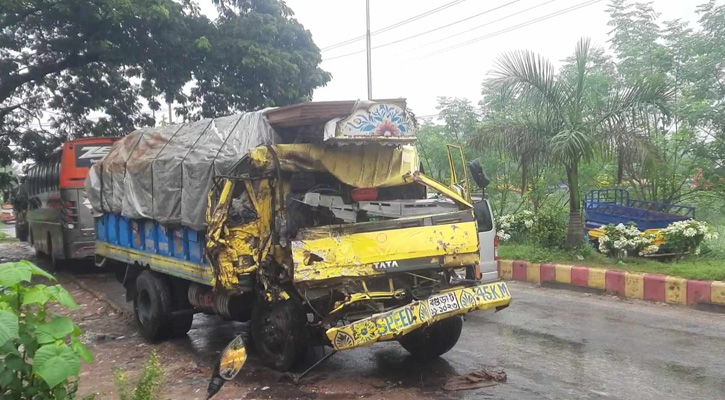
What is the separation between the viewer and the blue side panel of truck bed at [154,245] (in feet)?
21.9

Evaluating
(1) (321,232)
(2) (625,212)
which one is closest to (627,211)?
(2) (625,212)

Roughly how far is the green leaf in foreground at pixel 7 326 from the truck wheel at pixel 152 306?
477 centimetres

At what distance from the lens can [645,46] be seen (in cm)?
1695

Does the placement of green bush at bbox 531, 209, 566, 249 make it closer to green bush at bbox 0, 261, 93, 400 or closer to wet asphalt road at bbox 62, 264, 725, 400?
wet asphalt road at bbox 62, 264, 725, 400

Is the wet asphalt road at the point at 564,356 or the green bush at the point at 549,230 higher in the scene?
the green bush at the point at 549,230

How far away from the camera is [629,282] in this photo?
953cm

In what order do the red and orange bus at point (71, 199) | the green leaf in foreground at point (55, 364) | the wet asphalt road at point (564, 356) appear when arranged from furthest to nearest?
1. the red and orange bus at point (71, 199)
2. the wet asphalt road at point (564, 356)
3. the green leaf in foreground at point (55, 364)

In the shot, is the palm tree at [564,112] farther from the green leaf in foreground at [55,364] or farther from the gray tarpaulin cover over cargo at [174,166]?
the green leaf in foreground at [55,364]

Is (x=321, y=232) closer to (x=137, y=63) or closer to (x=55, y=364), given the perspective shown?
(x=55, y=364)

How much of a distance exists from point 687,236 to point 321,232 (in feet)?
23.9

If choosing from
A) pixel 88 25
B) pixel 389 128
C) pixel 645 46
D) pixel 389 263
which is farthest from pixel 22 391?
pixel 645 46

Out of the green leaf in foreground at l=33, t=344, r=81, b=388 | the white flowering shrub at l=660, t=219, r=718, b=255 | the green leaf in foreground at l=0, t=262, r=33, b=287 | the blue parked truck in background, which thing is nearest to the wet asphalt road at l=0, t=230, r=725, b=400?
the white flowering shrub at l=660, t=219, r=718, b=255

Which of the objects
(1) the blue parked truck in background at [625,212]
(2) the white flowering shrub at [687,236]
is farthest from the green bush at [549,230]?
(2) the white flowering shrub at [687,236]

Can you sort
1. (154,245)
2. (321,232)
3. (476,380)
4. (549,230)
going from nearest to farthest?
(476,380)
(321,232)
(154,245)
(549,230)
